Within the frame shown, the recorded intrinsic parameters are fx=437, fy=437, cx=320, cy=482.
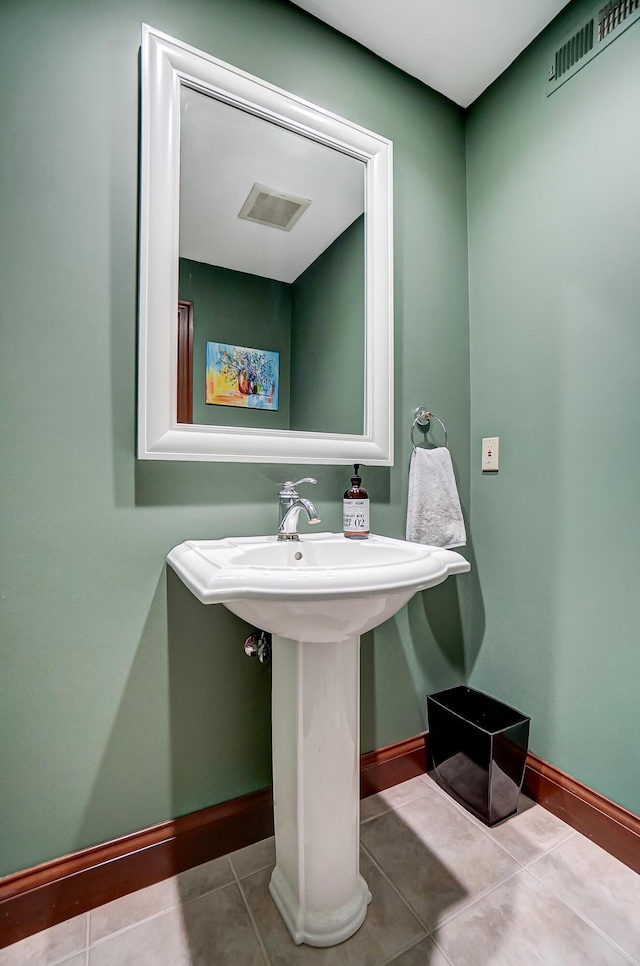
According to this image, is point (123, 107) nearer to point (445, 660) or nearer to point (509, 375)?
point (509, 375)

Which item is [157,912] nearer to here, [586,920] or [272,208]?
[586,920]

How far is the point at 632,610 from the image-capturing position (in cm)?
112

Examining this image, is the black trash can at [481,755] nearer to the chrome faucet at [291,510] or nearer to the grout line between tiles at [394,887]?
the grout line between tiles at [394,887]

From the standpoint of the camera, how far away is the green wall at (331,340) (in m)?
1.25

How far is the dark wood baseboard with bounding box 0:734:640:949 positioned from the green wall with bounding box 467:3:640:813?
0.25 ft

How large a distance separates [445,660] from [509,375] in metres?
1.00

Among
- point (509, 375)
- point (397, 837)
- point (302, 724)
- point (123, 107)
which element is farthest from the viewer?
point (509, 375)

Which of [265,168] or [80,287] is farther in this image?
[265,168]

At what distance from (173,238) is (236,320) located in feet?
0.77

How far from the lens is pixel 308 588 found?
0.71 metres

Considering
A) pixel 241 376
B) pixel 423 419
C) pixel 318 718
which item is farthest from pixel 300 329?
pixel 318 718

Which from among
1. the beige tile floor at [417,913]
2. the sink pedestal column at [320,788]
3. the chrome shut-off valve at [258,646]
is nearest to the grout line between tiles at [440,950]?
the beige tile floor at [417,913]

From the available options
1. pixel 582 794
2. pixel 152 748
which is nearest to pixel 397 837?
pixel 582 794

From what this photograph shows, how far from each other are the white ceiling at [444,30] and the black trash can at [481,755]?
2051 millimetres
